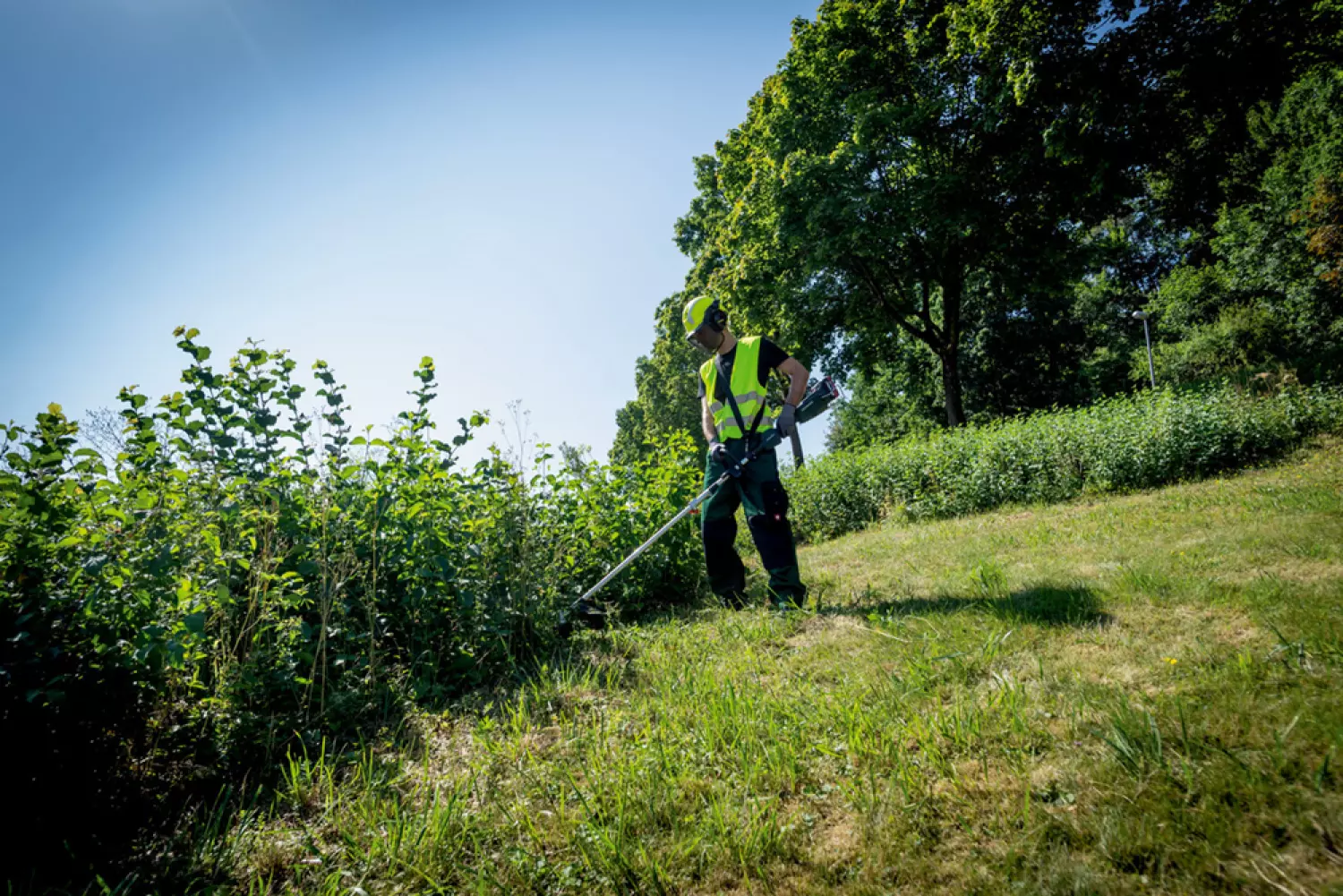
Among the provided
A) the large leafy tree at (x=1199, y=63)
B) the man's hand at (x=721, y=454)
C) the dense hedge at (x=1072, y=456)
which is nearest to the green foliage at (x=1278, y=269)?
the large leafy tree at (x=1199, y=63)

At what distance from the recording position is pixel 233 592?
265 centimetres

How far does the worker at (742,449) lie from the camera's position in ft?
13.3

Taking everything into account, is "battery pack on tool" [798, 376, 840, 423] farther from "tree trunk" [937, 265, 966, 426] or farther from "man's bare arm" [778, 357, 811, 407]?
"tree trunk" [937, 265, 966, 426]

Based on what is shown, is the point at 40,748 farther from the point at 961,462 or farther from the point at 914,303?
the point at 914,303

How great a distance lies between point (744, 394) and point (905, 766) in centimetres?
292

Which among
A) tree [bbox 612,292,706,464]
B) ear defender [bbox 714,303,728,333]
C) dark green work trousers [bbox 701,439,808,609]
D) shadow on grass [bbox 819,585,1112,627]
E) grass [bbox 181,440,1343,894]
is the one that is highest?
tree [bbox 612,292,706,464]

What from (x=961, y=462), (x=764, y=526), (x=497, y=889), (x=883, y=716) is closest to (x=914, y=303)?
(x=961, y=462)

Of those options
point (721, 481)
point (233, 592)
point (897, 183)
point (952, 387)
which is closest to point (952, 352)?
point (952, 387)

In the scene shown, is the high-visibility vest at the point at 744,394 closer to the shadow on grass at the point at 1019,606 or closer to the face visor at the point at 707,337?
the face visor at the point at 707,337

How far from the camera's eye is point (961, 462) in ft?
31.4

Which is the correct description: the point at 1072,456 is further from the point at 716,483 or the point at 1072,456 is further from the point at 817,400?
the point at 716,483

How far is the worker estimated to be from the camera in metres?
4.07

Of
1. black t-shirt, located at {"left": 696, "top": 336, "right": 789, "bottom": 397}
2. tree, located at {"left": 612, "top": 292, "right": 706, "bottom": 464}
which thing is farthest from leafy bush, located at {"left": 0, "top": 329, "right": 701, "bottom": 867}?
tree, located at {"left": 612, "top": 292, "right": 706, "bottom": 464}

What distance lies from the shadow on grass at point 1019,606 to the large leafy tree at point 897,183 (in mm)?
12159
